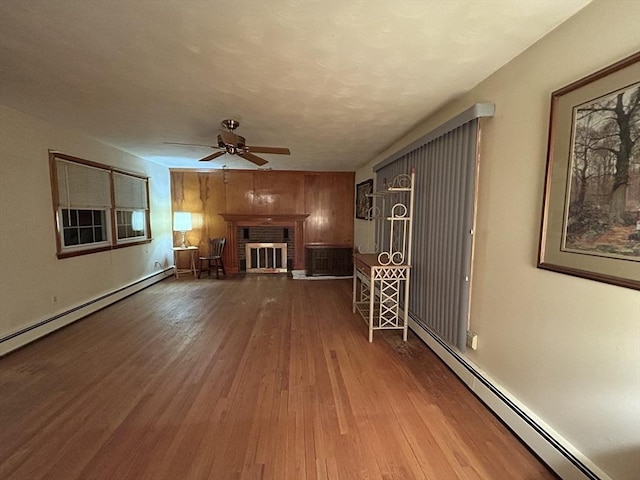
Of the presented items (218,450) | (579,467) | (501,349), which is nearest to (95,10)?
(218,450)

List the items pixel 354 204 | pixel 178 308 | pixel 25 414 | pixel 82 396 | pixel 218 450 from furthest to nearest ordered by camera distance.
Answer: pixel 354 204, pixel 178 308, pixel 82 396, pixel 25 414, pixel 218 450

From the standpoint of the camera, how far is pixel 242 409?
6.47ft

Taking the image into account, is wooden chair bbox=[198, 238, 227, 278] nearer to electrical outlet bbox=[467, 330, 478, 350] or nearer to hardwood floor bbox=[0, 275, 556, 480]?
hardwood floor bbox=[0, 275, 556, 480]

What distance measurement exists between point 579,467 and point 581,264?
39.4 inches

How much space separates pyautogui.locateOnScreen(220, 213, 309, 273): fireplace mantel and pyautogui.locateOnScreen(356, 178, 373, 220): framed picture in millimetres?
1270

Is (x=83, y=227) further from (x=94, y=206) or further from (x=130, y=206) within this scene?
(x=130, y=206)

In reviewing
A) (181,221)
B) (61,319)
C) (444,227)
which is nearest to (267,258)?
(181,221)

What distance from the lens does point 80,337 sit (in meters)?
3.11

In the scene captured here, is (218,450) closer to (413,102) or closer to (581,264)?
(581,264)

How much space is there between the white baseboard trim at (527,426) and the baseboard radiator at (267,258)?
Result: 4.78 m

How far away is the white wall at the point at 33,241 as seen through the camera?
274cm

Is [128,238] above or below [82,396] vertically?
above

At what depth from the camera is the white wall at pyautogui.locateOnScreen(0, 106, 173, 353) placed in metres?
2.74

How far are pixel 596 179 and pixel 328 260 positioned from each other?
523 centimetres
